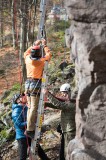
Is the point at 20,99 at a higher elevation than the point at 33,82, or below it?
below

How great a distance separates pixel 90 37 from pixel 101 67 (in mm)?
551

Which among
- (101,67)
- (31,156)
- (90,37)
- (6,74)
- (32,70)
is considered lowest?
(6,74)

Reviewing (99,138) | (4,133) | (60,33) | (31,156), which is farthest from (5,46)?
(99,138)

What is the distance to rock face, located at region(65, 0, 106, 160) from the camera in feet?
17.5

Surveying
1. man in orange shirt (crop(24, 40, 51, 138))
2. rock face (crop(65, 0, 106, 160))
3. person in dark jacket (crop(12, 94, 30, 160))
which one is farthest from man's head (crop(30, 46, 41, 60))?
rock face (crop(65, 0, 106, 160))

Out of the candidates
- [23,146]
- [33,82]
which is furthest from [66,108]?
[23,146]

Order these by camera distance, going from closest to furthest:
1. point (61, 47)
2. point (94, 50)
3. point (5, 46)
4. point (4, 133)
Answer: point (94, 50), point (4, 133), point (61, 47), point (5, 46)

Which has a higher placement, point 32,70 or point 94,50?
point 94,50

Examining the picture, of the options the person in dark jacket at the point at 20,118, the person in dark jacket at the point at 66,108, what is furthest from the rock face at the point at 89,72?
the person in dark jacket at the point at 20,118

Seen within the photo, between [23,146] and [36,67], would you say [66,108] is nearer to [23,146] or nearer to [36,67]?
[36,67]

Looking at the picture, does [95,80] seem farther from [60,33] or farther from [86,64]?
[60,33]

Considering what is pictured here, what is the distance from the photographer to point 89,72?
18.6 ft

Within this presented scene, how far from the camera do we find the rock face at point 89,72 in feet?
17.5

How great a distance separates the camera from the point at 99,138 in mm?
6023
